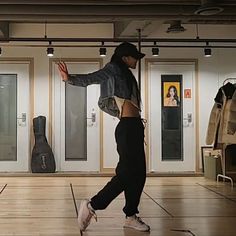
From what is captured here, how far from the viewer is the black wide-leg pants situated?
3711 millimetres

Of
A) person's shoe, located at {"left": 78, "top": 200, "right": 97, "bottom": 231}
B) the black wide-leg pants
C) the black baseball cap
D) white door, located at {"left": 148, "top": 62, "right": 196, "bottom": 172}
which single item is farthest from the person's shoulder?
white door, located at {"left": 148, "top": 62, "right": 196, "bottom": 172}

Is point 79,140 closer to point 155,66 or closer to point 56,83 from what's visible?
point 56,83

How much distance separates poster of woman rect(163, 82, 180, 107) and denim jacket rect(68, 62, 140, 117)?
5.39 metres

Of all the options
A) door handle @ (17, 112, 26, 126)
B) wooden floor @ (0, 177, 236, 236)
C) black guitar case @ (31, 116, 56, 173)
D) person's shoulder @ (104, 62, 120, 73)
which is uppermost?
person's shoulder @ (104, 62, 120, 73)

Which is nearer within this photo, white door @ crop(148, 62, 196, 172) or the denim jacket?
the denim jacket

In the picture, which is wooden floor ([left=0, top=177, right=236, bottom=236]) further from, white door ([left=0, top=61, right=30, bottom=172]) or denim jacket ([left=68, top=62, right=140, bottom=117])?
white door ([left=0, top=61, right=30, bottom=172])

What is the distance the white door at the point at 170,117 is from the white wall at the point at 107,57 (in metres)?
0.17

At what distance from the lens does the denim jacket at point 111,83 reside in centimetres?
373

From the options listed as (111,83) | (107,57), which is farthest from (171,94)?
(111,83)

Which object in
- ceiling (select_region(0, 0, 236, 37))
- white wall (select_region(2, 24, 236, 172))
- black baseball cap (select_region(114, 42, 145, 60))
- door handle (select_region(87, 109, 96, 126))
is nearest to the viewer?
black baseball cap (select_region(114, 42, 145, 60))

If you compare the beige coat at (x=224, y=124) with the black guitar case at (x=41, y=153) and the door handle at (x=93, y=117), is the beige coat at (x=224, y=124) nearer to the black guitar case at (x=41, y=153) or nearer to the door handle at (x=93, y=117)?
the door handle at (x=93, y=117)

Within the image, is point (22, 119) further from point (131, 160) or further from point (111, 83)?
point (131, 160)

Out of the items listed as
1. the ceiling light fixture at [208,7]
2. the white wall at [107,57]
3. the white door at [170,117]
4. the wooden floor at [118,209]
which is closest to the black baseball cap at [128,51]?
the ceiling light fixture at [208,7]

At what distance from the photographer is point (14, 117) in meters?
9.06
